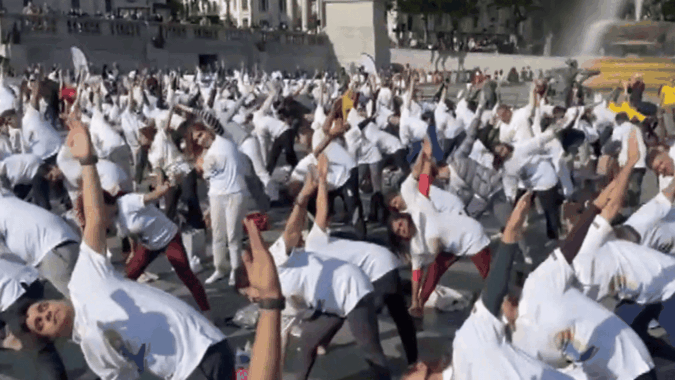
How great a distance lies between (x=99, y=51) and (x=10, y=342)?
33.2 metres

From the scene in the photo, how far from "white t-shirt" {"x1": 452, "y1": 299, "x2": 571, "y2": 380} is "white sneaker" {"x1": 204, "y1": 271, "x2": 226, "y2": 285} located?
4.99 m

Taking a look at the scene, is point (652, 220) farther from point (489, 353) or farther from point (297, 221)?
point (489, 353)

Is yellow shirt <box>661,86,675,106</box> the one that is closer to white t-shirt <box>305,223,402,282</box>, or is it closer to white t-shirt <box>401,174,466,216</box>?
white t-shirt <box>401,174,466,216</box>

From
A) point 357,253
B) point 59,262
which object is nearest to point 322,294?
point 357,253

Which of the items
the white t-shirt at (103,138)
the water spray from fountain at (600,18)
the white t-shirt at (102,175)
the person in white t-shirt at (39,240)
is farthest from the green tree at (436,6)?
the person in white t-shirt at (39,240)

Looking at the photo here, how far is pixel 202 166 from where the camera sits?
7387mm

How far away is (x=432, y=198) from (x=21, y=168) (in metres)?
5.14

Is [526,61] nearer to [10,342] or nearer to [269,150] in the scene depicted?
[269,150]

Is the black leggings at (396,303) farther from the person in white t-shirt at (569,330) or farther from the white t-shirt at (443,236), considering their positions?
the person in white t-shirt at (569,330)

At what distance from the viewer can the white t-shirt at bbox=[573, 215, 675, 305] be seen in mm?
4480

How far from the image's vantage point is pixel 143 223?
20.8 ft

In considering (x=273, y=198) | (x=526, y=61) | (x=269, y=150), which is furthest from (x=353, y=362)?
(x=526, y=61)

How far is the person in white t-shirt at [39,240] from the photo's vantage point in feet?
17.5

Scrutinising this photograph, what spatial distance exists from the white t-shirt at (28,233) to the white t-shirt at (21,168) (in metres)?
3.97
